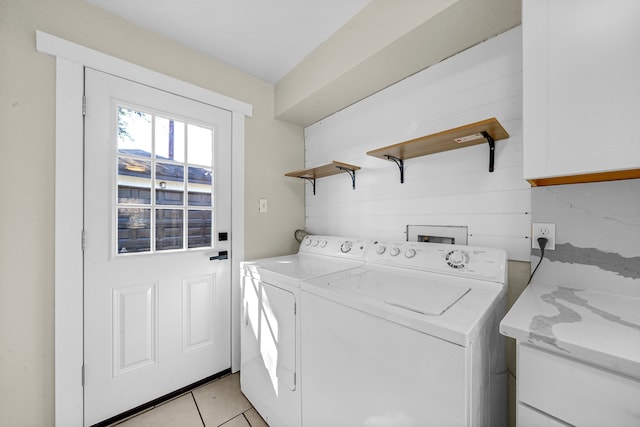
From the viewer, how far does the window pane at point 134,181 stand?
1.53 meters

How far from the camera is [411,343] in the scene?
81 cm

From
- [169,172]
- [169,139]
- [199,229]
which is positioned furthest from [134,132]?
[199,229]

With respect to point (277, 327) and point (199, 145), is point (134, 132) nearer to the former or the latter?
point (199, 145)

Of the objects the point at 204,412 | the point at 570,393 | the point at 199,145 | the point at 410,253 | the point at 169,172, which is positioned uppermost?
the point at 199,145

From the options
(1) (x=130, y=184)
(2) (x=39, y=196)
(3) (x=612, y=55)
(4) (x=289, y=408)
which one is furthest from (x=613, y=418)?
(2) (x=39, y=196)

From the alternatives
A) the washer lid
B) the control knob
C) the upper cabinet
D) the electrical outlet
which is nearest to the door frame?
the washer lid

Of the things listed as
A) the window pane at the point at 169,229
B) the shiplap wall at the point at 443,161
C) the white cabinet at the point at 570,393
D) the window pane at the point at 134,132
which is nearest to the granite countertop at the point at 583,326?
the white cabinet at the point at 570,393

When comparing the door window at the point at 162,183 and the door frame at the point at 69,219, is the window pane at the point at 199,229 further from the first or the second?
the door frame at the point at 69,219

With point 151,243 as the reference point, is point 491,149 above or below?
above

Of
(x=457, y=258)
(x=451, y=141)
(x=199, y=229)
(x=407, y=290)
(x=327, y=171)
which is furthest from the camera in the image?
(x=327, y=171)

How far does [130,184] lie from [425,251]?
1.86 meters

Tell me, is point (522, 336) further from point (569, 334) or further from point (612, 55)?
point (612, 55)

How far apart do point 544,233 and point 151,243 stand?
2.23 m

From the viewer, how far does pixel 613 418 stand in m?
0.60
